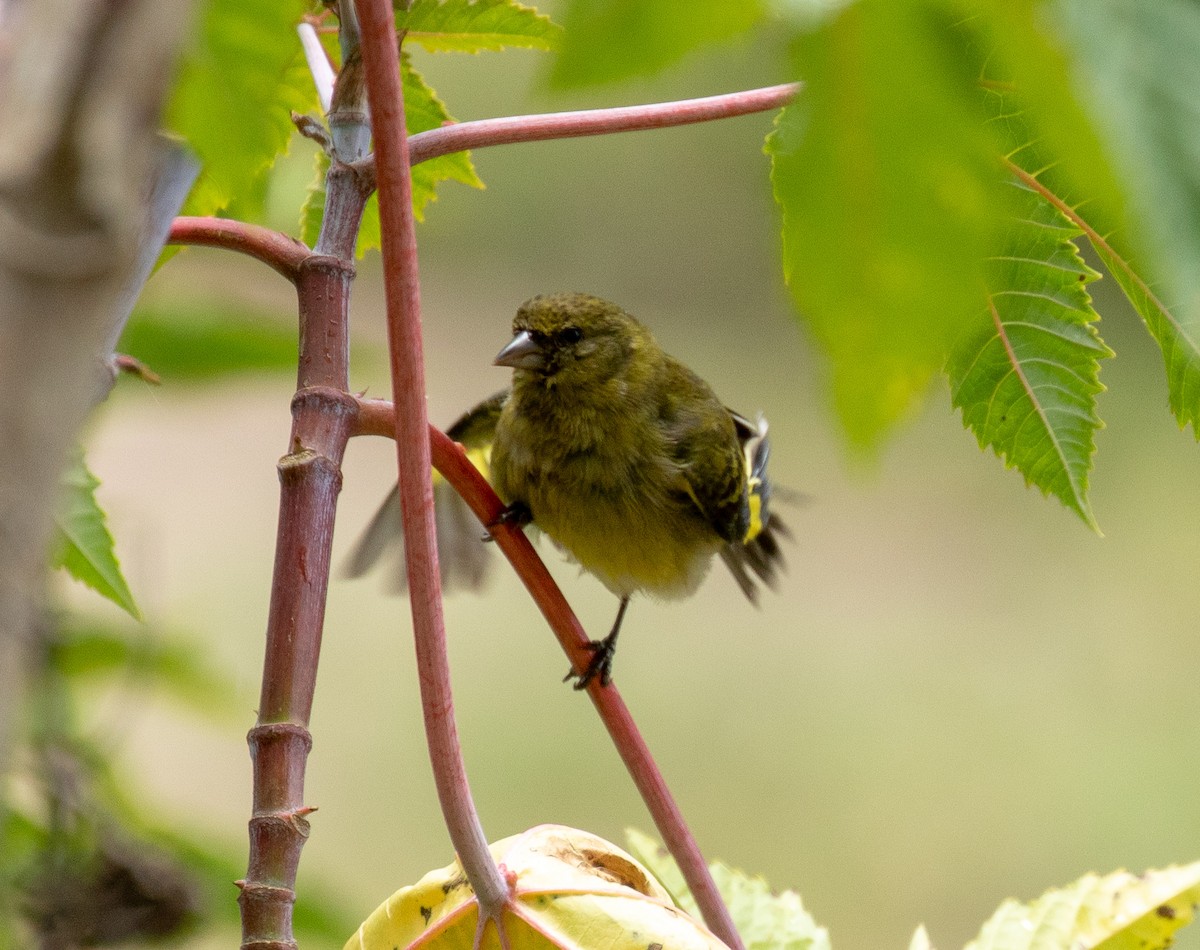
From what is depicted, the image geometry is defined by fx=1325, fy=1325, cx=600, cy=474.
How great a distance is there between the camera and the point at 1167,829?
430 centimetres

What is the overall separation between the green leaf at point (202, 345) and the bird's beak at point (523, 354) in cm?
52

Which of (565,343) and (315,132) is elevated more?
(565,343)

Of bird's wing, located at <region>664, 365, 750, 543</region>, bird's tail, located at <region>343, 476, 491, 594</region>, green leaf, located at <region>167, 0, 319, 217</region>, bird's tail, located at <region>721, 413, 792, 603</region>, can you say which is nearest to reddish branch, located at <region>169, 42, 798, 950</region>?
green leaf, located at <region>167, 0, 319, 217</region>

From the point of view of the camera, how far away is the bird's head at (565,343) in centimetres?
148

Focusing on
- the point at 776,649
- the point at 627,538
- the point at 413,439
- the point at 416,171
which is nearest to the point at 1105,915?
the point at 413,439

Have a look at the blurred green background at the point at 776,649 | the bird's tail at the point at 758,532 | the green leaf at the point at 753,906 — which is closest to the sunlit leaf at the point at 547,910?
the green leaf at the point at 753,906

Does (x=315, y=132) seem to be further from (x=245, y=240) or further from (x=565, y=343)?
(x=565, y=343)

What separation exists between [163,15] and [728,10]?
0.15 meters

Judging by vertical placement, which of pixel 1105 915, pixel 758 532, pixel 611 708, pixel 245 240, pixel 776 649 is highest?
pixel 776 649

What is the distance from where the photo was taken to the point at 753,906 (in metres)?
0.84

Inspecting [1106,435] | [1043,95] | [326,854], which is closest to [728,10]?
[1043,95]

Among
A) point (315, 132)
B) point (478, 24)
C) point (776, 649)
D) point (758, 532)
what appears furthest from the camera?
point (776, 649)

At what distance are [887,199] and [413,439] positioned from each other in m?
0.28

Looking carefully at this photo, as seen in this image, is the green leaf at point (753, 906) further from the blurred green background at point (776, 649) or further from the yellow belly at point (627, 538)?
the blurred green background at point (776, 649)
